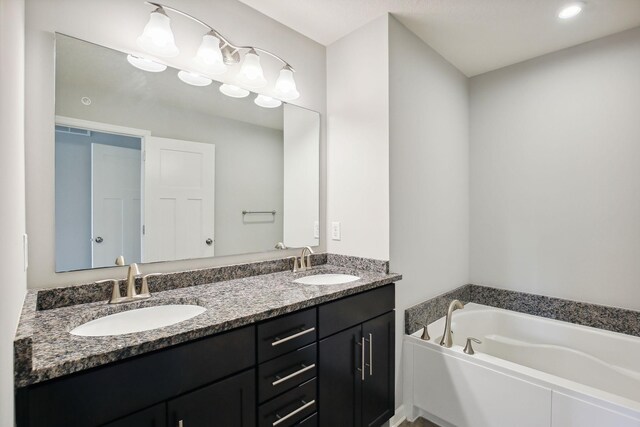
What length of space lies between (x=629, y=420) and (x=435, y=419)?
0.98m

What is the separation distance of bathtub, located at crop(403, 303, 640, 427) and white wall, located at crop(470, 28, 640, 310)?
1.02 ft

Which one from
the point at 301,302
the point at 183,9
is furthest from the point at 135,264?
the point at 183,9

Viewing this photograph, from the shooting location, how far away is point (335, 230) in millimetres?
2176

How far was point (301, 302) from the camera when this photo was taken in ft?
4.36

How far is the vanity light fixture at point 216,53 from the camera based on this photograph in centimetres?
140

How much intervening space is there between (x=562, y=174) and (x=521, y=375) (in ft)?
5.01

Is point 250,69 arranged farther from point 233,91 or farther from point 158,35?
point 158,35

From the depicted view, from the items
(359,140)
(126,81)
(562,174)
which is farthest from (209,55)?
(562,174)

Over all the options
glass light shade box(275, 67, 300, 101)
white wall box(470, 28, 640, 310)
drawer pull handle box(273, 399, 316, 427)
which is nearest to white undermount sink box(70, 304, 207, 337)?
drawer pull handle box(273, 399, 316, 427)

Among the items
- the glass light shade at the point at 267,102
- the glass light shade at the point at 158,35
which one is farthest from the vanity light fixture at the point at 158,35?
the glass light shade at the point at 267,102

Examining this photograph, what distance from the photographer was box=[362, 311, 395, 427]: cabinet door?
170cm

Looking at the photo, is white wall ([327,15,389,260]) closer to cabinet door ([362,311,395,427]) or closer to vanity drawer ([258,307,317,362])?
cabinet door ([362,311,395,427])

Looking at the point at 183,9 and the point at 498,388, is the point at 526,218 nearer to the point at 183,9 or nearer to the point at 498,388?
the point at 498,388

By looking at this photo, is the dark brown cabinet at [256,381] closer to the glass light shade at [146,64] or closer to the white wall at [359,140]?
the white wall at [359,140]
